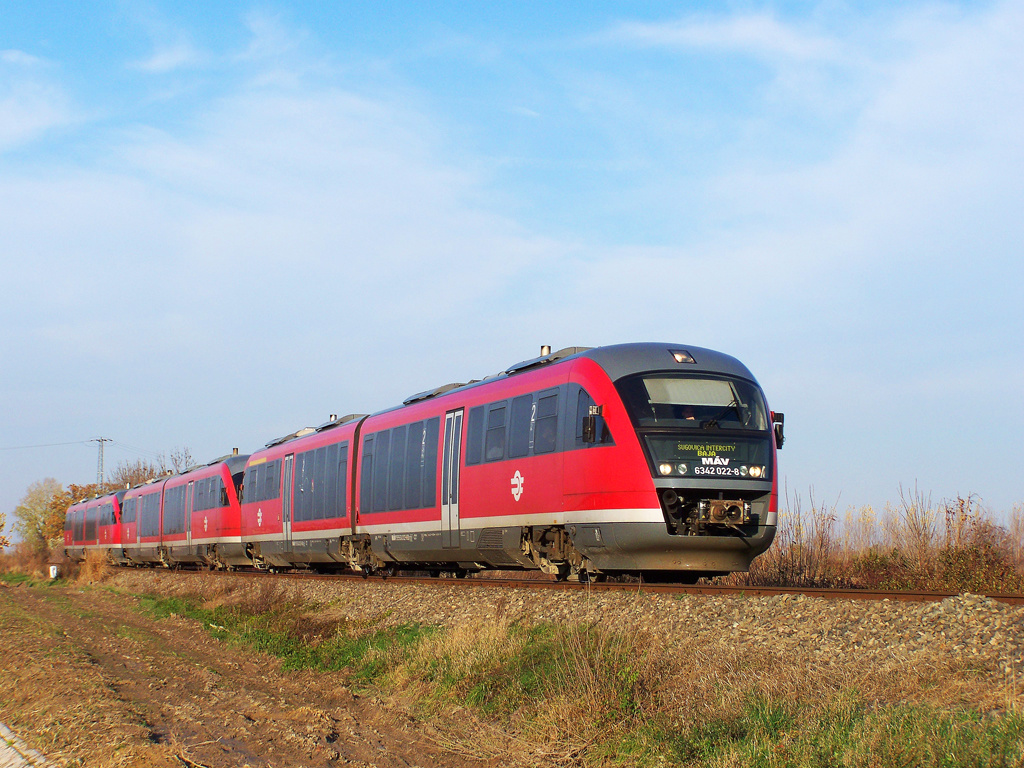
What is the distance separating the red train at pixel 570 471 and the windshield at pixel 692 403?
0.02 meters

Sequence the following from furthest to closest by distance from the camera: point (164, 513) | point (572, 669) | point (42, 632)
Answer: point (164, 513) → point (42, 632) → point (572, 669)

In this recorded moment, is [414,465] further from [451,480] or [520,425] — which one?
[520,425]

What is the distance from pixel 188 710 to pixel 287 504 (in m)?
16.2

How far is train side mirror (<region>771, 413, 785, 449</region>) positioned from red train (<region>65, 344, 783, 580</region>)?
0.08 feet

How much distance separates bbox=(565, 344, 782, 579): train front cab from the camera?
1253 cm

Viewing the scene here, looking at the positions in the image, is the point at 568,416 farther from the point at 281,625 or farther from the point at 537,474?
the point at 281,625

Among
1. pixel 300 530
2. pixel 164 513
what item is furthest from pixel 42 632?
pixel 164 513

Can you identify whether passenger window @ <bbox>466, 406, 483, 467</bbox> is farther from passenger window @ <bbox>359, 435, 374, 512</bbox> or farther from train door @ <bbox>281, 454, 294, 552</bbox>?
train door @ <bbox>281, 454, 294, 552</bbox>

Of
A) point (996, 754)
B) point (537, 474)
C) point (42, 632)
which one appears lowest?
point (42, 632)

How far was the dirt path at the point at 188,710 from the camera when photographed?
812cm

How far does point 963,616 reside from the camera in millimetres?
8984

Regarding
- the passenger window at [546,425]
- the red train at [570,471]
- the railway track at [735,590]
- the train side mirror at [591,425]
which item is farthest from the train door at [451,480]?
the train side mirror at [591,425]

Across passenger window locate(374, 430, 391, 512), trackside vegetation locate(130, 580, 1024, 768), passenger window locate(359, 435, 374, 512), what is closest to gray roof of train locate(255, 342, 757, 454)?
trackside vegetation locate(130, 580, 1024, 768)

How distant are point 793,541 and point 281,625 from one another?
9.40 m
